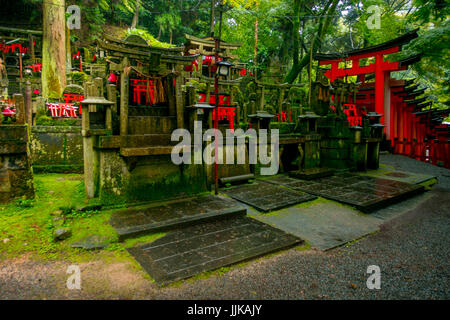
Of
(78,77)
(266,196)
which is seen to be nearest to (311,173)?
(266,196)

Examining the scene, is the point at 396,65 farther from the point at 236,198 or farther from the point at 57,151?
the point at 57,151

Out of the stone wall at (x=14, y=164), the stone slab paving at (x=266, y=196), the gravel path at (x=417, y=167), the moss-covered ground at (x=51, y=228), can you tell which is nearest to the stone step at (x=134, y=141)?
the moss-covered ground at (x=51, y=228)

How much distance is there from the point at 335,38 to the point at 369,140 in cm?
1992

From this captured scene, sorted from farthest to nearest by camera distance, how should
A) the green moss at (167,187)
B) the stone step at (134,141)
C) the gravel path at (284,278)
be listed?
1. the green moss at (167,187)
2. the stone step at (134,141)
3. the gravel path at (284,278)

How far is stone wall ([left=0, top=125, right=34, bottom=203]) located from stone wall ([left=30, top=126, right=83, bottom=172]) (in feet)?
12.3

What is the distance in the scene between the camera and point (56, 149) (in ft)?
30.3

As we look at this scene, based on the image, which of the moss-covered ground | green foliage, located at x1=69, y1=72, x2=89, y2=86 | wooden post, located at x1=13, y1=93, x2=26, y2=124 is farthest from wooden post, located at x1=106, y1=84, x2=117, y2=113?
green foliage, located at x1=69, y1=72, x2=89, y2=86

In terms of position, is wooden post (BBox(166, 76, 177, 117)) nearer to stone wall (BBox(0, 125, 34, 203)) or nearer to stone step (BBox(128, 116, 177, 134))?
stone step (BBox(128, 116, 177, 134))

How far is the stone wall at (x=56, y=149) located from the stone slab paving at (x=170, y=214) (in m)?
5.11

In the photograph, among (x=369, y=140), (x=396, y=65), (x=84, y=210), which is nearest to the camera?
(x=84, y=210)

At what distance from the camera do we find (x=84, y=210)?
540cm

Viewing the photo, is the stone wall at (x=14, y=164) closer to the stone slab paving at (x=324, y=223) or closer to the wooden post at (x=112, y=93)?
the wooden post at (x=112, y=93)

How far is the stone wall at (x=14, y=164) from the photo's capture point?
5.44 metres

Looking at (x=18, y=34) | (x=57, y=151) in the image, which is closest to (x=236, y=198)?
(x=57, y=151)
